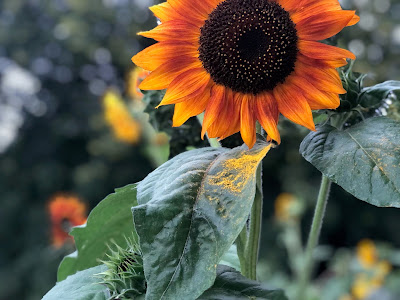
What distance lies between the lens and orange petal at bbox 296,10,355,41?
1.63 ft

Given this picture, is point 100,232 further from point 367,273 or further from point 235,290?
point 367,273

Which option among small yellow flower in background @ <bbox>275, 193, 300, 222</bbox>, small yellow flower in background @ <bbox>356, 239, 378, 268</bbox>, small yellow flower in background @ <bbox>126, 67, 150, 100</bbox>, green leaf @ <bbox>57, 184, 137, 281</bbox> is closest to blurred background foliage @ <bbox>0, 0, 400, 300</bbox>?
small yellow flower in background @ <bbox>275, 193, 300, 222</bbox>

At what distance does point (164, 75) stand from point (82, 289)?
24 centimetres

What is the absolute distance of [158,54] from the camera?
0.53 m

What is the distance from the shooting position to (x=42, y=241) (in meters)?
5.09

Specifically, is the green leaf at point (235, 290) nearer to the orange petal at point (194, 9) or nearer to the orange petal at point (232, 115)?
the orange petal at point (232, 115)

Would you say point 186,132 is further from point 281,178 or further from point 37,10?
point 37,10

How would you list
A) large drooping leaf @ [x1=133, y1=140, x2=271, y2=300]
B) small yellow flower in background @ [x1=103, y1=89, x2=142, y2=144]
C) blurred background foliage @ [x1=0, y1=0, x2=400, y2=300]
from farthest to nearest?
blurred background foliage @ [x1=0, y1=0, x2=400, y2=300] → small yellow flower in background @ [x1=103, y1=89, x2=142, y2=144] → large drooping leaf @ [x1=133, y1=140, x2=271, y2=300]

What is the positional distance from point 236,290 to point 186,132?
0.28m

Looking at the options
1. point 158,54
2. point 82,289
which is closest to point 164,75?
point 158,54

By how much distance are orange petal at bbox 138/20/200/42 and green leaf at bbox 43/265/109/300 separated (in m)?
0.25

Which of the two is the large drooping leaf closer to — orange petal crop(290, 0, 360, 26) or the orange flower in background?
orange petal crop(290, 0, 360, 26)

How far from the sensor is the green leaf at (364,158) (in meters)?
0.44

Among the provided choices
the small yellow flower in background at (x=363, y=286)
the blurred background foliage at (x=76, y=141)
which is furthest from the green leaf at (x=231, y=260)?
the blurred background foliage at (x=76, y=141)
